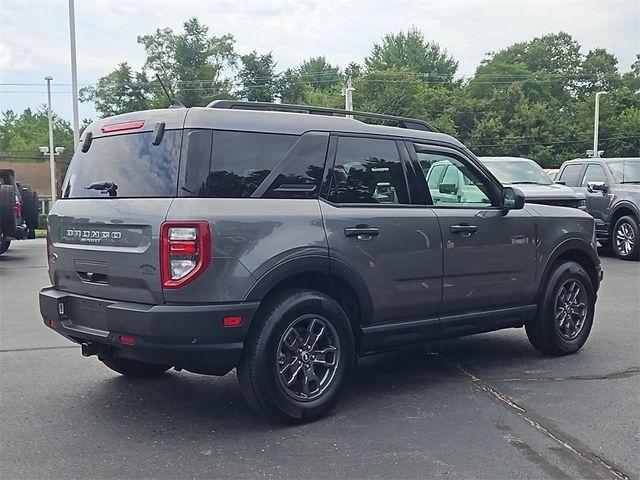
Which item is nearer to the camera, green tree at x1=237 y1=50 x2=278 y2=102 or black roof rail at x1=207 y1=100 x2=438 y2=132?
black roof rail at x1=207 y1=100 x2=438 y2=132

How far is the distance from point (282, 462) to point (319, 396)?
756 millimetres

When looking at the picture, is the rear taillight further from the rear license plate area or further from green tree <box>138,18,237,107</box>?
green tree <box>138,18,237,107</box>

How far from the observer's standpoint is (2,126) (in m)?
78.2

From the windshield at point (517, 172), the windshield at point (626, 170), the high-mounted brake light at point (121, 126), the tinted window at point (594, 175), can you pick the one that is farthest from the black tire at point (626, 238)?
the high-mounted brake light at point (121, 126)

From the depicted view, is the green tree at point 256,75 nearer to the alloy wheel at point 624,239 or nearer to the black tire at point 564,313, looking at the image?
the alloy wheel at point 624,239

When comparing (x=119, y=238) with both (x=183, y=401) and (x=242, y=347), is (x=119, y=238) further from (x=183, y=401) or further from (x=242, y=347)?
(x=183, y=401)

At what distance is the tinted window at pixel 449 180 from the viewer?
5.41m

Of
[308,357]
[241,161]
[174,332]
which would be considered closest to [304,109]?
[241,161]

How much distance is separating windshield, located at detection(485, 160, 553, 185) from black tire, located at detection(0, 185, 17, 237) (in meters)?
Result: 8.66

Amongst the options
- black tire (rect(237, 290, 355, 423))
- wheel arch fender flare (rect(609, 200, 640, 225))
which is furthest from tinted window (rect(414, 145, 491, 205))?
wheel arch fender flare (rect(609, 200, 640, 225))

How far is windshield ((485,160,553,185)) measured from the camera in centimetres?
1288

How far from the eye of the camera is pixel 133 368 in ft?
18.0

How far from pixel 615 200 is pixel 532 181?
77.1 inches

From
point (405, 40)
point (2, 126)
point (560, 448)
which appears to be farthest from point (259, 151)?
point (2, 126)
